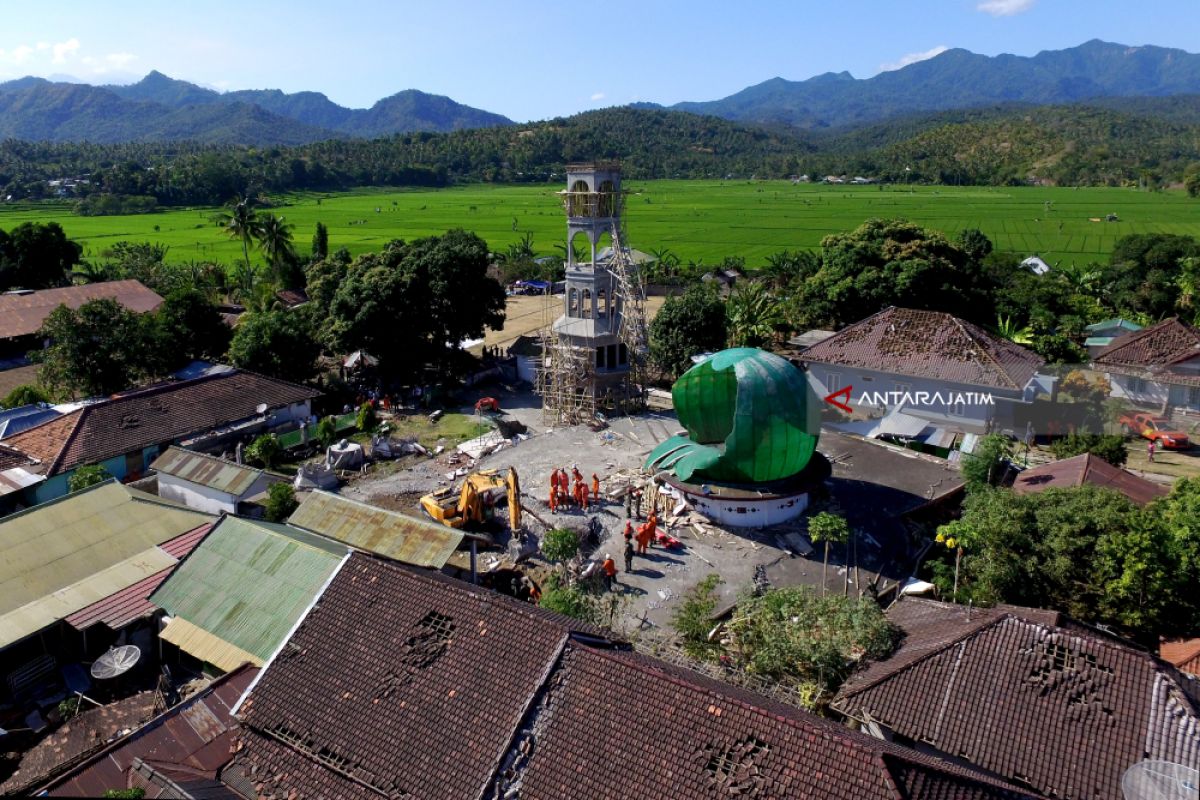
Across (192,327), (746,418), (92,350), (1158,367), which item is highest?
(92,350)

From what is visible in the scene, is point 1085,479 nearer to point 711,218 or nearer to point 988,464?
point 988,464

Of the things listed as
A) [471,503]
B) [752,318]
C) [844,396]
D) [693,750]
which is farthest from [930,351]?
[693,750]

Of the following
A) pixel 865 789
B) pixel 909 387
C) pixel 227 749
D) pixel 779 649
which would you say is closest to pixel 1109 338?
pixel 909 387

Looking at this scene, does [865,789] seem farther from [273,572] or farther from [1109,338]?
[1109,338]

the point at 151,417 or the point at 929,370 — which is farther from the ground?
the point at 929,370

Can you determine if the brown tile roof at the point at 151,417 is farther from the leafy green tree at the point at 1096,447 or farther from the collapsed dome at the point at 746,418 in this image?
the leafy green tree at the point at 1096,447
